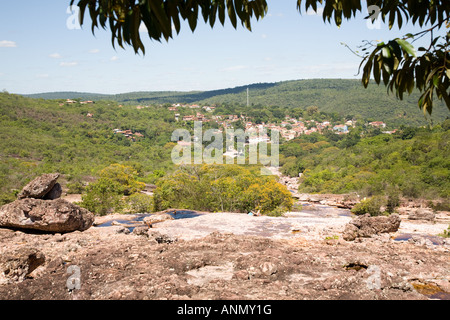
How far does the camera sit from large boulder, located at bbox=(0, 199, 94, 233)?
376 inches

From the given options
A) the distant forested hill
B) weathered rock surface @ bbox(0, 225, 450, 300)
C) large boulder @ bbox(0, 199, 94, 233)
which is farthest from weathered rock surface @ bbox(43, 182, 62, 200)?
the distant forested hill

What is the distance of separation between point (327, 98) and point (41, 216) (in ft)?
358

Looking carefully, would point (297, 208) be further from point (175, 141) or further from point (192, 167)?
point (175, 141)

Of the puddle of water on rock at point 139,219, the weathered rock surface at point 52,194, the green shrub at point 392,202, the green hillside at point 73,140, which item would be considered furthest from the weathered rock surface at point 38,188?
the green shrub at point 392,202

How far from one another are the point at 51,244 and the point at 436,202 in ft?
69.6

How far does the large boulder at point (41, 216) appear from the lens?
31.3ft

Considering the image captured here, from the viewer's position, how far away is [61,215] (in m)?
9.82

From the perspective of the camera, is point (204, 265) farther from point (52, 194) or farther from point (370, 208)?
point (370, 208)

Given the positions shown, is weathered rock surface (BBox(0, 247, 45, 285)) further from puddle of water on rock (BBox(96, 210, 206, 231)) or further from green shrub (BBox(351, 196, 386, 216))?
green shrub (BBox(351, 196, 386, 216))

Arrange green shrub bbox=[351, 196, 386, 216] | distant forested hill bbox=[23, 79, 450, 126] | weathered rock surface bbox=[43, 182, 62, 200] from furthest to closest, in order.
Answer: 1. distant forested hill bbox=[23, 79, 450, 126]
2. green shrub bbox=[351, 196, 386, 216]
3. weathered rock surface bbox=[43, 182, 62, 200]

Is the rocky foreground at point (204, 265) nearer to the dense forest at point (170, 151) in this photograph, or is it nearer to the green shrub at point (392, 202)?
the dense forest at point (170, 151)

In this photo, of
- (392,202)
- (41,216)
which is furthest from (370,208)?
(41,216)

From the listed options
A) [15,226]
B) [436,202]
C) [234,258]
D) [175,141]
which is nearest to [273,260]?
[234,258]

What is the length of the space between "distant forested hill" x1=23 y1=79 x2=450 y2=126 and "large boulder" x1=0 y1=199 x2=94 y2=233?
61.9 metres
